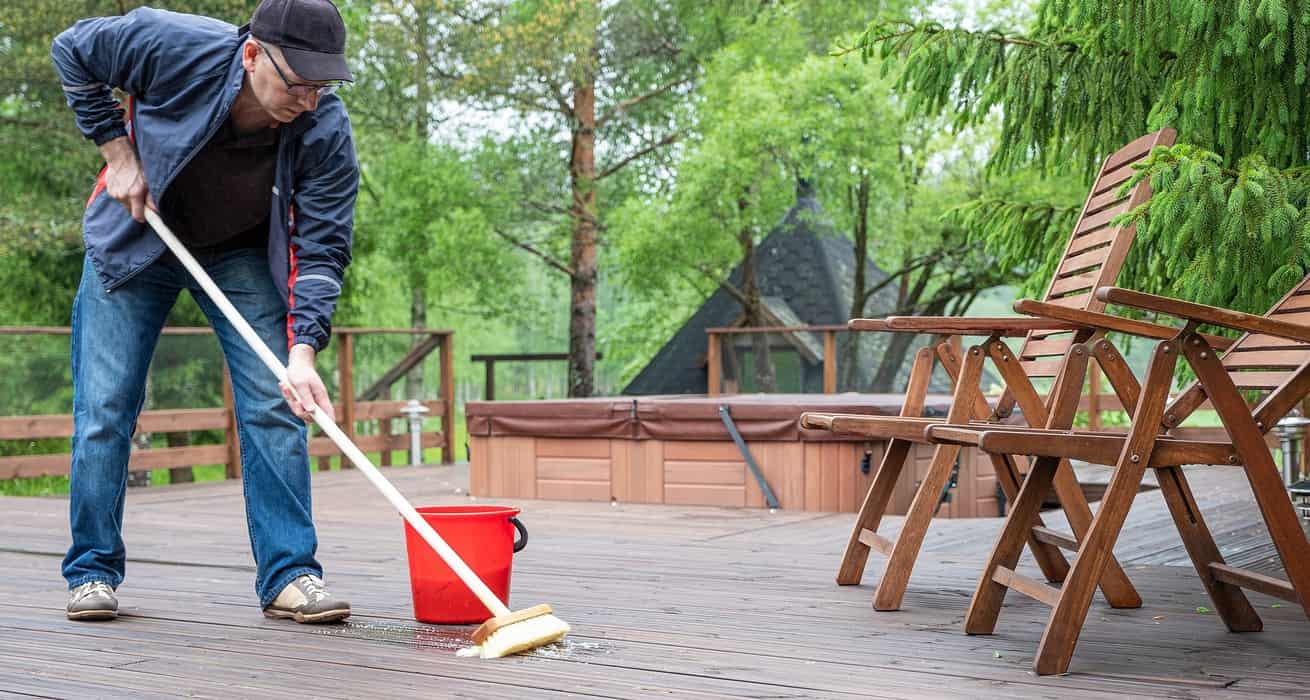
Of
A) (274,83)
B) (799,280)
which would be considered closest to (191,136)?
(274,83)

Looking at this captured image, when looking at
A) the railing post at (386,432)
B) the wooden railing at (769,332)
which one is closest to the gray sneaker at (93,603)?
the railing post at (386,432)

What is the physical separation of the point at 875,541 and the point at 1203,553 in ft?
2.49

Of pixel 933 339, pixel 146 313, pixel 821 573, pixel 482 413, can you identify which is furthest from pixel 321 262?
pixel 933 339

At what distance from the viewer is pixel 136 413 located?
2.83 m

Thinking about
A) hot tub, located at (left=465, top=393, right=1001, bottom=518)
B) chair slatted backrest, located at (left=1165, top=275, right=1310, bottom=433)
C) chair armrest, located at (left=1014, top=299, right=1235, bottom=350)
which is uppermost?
chair armrest, located at (left=1014, top=299, right=1235, bottom=350)

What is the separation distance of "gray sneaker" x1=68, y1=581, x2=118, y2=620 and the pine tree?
2.46 meters

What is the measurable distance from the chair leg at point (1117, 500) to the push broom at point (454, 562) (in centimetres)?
89

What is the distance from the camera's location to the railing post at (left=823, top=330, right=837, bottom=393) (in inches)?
397

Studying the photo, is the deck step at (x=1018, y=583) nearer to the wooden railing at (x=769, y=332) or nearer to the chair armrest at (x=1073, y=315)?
the chair armrest at (x=1073, y=315)

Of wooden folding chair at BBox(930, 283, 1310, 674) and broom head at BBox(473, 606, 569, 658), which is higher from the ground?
wooden folding chair at BBox(930, 283, 1310, 674)

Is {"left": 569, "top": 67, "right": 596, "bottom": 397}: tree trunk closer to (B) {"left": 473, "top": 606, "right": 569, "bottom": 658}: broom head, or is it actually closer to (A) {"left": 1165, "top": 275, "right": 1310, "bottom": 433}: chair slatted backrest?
(A) {"left": 1165, "top": 275, "right": 1310, "bottom": 433}: chair slatted backrest

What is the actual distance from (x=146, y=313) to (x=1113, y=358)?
2074 mm

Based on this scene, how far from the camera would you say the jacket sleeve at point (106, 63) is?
2.72 metres

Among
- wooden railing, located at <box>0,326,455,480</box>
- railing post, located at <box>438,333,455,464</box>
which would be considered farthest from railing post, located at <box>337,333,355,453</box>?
railing post, located at <box>438,333,455,464</box>
